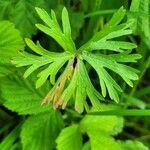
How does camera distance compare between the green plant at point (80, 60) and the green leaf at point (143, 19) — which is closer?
the green plant at point (80, 60)

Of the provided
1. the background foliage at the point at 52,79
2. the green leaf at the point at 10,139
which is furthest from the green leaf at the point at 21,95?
the green leaf at the point at 10,139

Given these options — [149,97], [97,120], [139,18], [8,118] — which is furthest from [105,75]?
[149,97]

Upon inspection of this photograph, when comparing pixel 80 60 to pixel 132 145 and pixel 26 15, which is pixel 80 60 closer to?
pixel 26 15

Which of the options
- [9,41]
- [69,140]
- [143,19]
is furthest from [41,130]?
[143,19]

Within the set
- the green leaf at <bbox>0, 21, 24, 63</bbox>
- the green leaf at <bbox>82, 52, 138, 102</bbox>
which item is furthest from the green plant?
the green leaf at <bbox>0, 21, 24, 63</bbox>

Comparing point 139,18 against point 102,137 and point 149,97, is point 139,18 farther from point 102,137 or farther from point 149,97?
point 149,97

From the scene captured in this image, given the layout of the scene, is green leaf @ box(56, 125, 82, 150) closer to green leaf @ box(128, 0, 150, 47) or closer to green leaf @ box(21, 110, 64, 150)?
green leaf @ box(21, 110, 64, 150)

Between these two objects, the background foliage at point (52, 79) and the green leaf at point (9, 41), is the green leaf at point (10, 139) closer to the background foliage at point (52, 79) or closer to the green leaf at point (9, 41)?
the background foliage at point (52, 79)
